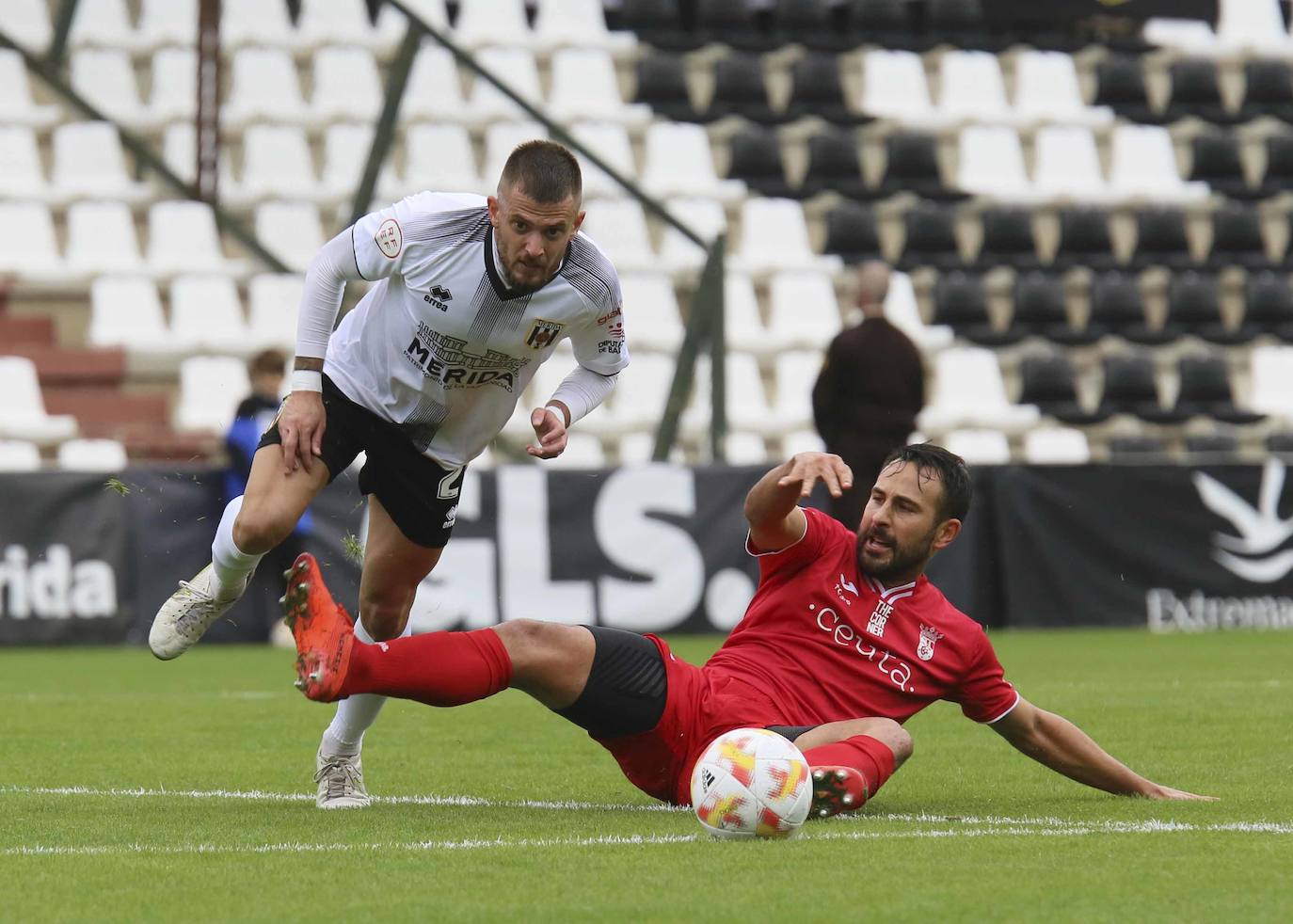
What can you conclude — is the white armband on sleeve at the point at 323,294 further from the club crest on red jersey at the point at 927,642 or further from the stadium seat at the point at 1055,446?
the stadium seat at the point at 1055,446

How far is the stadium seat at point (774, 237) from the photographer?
54.3ft

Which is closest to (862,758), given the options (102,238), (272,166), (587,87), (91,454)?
(91,454)

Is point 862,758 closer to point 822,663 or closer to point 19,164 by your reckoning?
point 822,663

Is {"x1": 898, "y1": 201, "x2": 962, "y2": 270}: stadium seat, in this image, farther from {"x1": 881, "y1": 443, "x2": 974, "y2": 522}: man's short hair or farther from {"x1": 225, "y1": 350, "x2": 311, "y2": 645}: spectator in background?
{"x1": 881, "y1": 443, "x2": 974, "y2": 522}: man's short hair

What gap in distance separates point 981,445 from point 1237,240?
4.16 m

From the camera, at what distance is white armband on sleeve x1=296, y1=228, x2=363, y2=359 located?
18.6 feet

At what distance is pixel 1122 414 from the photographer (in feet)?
53.2

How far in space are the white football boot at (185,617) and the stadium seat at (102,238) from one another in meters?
9.23

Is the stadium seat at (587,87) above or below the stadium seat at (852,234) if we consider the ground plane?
above

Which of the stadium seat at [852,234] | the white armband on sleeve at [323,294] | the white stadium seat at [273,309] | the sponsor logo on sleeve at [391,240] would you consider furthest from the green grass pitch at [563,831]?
the stadium seat at [852,234]

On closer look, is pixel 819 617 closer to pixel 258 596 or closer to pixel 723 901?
pixel 723 901

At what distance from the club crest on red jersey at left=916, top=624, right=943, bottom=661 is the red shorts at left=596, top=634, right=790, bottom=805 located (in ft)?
1.46

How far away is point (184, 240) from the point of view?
1462cm

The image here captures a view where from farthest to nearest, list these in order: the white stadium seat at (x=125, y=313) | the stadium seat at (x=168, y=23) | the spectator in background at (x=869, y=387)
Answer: the stadium seat at (x=168, y=23), the white stadium seat at (x=125, y=313), the spectator in background at (x=869, y=387)
